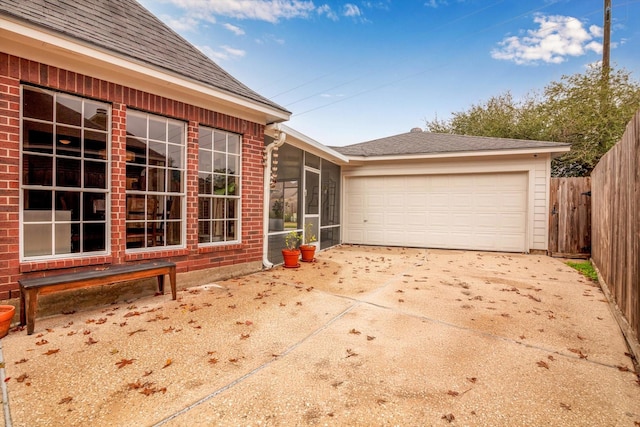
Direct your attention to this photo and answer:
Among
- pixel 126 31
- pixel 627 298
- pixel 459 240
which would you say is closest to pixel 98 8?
pixel 126 31

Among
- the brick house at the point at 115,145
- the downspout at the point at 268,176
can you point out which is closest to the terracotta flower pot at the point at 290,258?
the downspout at the point at 268,176

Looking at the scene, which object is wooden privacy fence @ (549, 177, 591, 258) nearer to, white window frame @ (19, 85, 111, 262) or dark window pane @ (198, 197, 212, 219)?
dark window pane @ (198, 197, 212, 219)

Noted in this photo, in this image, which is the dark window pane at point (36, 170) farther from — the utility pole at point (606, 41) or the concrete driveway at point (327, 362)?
the utility pole at point (606, 41)

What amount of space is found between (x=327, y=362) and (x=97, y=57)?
427 cm

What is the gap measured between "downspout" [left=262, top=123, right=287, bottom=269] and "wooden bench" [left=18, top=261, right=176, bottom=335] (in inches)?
90.8

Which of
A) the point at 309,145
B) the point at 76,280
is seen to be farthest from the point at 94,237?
the point at 309,145

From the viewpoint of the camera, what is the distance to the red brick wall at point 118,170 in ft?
10.7

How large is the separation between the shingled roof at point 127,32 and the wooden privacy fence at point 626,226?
503 centimetres

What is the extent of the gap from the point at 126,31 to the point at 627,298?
283 inches

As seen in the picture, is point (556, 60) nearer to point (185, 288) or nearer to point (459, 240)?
point (459, 240)

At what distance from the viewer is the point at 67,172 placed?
380cm

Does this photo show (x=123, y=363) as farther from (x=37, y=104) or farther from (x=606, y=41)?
(x=606, y=41)

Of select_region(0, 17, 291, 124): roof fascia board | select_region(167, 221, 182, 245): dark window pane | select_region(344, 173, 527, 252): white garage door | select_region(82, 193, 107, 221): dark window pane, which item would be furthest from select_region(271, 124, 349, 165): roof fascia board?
select_region(82, 193, 107, 221): dark window pane

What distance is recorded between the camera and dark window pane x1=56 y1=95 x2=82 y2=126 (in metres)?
3.71
